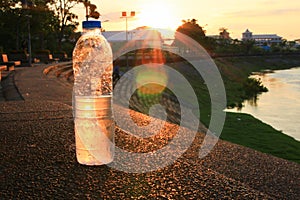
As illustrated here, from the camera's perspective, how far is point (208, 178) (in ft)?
9.96

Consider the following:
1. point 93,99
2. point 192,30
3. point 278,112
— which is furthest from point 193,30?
point 93,99

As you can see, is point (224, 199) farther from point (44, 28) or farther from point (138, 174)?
point (44, 28)

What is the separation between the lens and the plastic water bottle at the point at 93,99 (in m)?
3.13

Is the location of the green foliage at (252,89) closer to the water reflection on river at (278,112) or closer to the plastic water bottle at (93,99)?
the water reflection on river at (278,112)

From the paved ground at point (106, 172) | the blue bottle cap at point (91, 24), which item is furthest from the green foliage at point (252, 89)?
the blue bottle cap at point (91, 24)

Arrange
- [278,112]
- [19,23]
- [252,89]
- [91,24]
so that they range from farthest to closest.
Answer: [252,89] → [19,23] → [278,112] → [91,24]

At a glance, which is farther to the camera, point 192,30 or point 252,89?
point 192,30

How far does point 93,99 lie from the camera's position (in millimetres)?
3146

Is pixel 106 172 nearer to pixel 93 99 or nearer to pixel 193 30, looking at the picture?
pixel 93 99

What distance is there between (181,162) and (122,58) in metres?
36.2

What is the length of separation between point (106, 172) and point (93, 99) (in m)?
0.60

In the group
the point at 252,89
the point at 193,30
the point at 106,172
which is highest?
the point at 193,30

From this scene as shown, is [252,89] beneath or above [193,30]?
beneath

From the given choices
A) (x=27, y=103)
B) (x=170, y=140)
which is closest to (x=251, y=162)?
(x=170, y=140)
